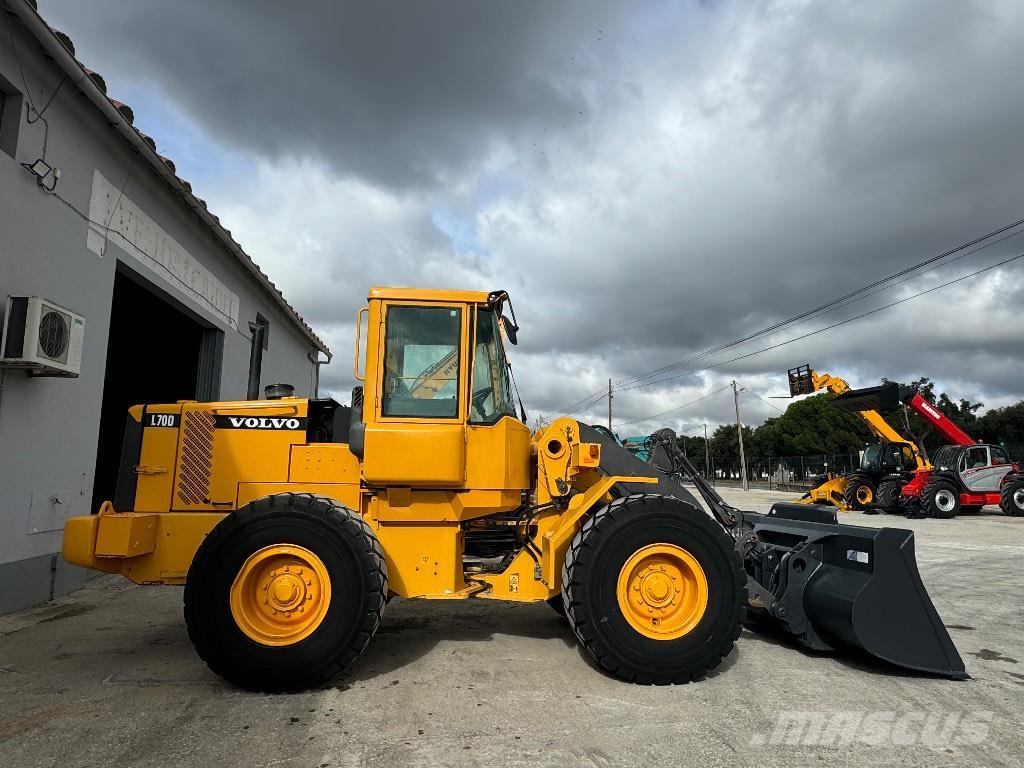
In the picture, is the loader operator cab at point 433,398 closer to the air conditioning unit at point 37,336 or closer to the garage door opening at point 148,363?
the air conditioning unit at point 37,336

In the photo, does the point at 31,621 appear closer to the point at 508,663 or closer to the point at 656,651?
the point at 508,663

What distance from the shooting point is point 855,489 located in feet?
69.3

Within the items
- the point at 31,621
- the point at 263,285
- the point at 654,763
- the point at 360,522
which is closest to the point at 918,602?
the point at 654,763

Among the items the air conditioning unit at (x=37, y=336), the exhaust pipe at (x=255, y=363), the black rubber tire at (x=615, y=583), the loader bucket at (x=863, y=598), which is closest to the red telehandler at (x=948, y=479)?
the loader bucket at (x=863, y=598)

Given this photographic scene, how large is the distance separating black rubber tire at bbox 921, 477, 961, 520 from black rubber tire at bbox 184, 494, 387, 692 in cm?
1912

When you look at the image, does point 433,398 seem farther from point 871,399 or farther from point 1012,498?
point 1012,498

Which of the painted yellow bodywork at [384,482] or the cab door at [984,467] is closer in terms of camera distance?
the painted yellow bodywork at [384,482]

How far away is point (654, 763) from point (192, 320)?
9.57m

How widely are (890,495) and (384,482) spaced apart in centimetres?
1960

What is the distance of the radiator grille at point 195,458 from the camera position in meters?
4.64

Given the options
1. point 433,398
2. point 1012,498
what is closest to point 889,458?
point 1012,498

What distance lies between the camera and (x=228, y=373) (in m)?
10.9

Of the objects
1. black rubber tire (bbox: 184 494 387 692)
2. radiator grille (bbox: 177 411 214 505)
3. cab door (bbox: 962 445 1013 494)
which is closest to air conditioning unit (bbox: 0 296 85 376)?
radiator grille (bbox: 177 411 214 505)

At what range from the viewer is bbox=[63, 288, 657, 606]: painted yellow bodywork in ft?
14.2
